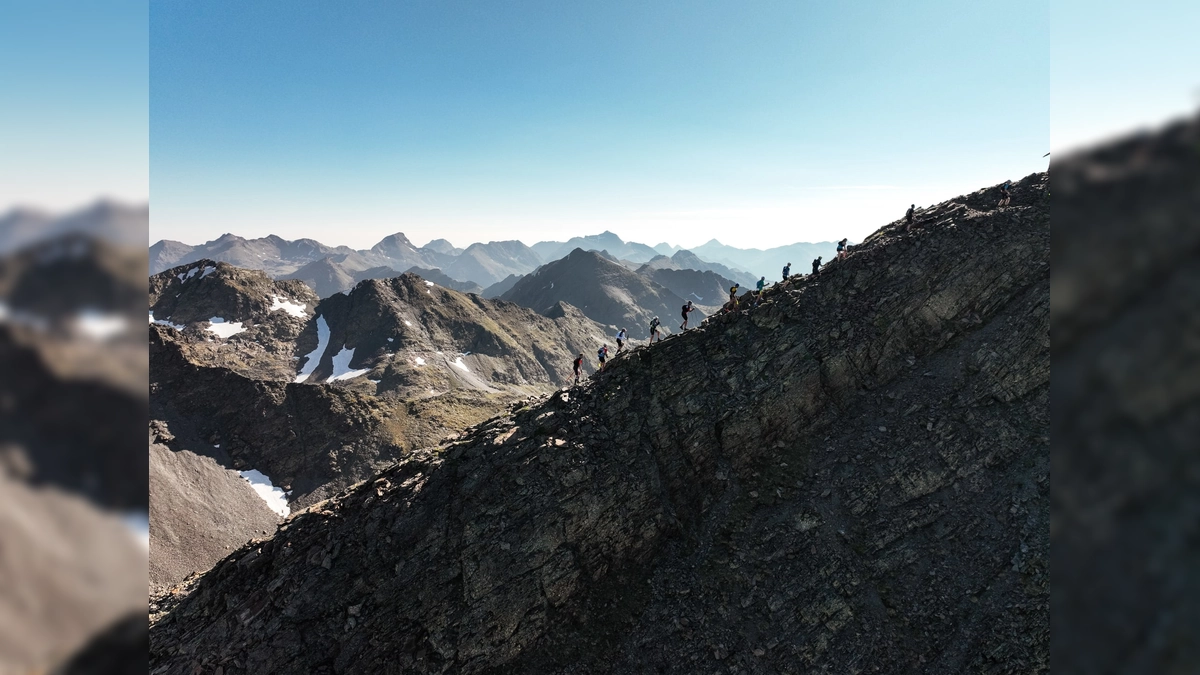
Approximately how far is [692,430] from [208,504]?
176ft

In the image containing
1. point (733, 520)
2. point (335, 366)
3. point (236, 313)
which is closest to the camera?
point (733, 520)

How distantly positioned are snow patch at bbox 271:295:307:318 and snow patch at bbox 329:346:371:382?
103ft

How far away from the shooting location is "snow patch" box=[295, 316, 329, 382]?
108525 mm

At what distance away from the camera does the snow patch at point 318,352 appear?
356ft

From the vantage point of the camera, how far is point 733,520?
65.5 feet

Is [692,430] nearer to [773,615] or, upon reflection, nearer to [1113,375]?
[773,615]

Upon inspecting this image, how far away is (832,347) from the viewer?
23.3 meters

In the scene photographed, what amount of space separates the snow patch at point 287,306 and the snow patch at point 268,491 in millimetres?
92612

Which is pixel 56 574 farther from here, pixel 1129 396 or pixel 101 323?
pixel 1129 396

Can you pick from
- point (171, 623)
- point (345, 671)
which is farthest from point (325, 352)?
point (345, 671)

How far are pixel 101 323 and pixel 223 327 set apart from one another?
147m

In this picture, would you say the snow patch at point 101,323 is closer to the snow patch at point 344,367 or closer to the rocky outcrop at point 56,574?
the rocky outcrop at point 56,574

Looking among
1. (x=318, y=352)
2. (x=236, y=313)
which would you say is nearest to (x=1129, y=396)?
(x=318, y=352)

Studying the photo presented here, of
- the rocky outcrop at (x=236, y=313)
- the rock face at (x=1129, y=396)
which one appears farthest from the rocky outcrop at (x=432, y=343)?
the rock face at (x=1129, y=396)
